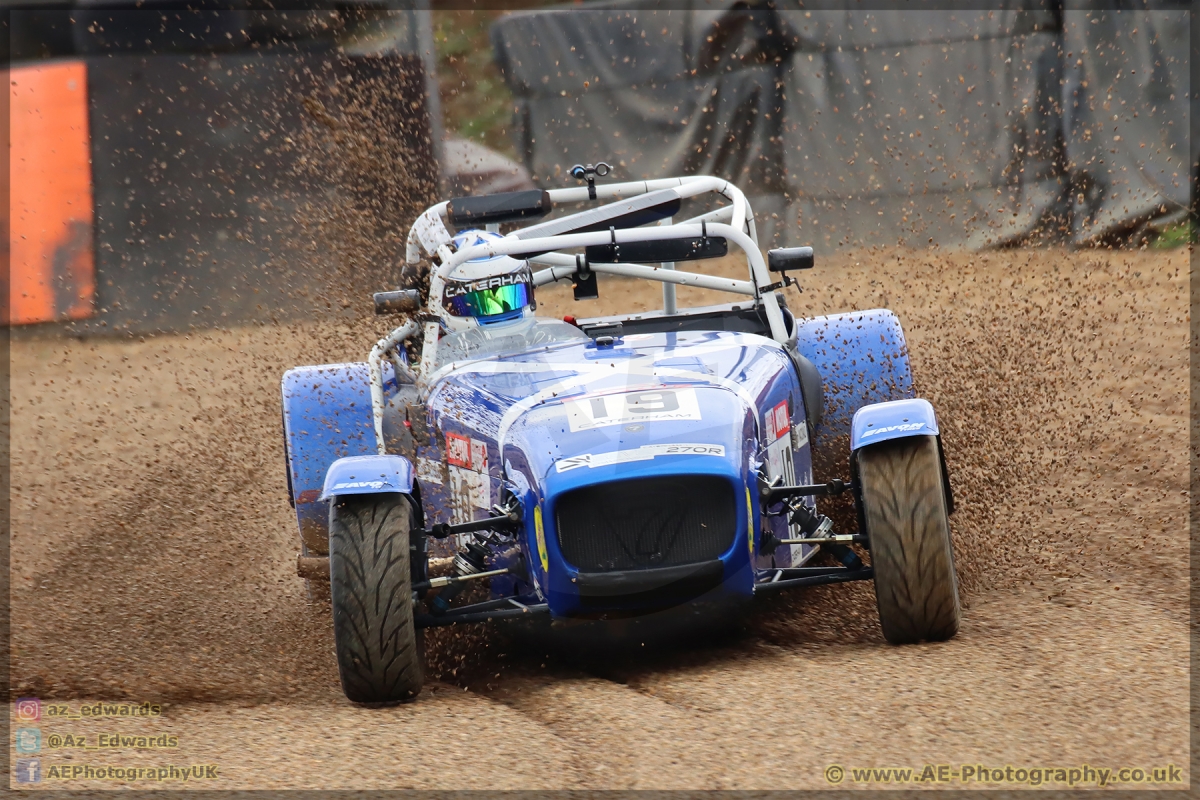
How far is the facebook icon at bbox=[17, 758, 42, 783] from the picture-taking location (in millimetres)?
3645

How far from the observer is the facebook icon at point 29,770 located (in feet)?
12.0

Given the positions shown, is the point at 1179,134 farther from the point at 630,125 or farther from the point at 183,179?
the point at 183,179

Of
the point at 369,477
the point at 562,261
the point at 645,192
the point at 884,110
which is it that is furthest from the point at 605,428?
the point at 884,110

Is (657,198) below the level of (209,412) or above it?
above

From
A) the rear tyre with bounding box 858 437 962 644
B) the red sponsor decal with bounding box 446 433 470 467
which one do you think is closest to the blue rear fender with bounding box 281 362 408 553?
the red sponsor decal with bounding box 446 433 470 467

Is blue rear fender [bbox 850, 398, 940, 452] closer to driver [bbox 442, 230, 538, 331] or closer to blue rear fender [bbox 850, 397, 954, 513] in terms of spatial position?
blue rear fender [bbox 850, 397, 954, 513]

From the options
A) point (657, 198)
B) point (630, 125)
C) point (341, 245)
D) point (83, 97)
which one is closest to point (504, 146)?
point (630, 125)

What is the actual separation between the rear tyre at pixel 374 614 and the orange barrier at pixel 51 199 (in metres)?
8.73

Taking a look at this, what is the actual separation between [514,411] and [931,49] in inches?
329

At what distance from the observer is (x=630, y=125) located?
12922 millimetres

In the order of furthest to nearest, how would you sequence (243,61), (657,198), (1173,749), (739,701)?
(243,61)
(657,198)
(739,701)
(1173,749)

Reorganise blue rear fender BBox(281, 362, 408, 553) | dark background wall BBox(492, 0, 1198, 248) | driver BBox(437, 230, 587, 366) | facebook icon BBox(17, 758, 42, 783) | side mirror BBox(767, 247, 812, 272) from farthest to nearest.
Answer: dark background wall BBox(492, 0, 1198, 248)
blue rear fender BBox(281, 362, 408, 553)
side mirror BBox(767, 247, 812, 272)
driver BBox(437, 230, 587, 366)
facebook icon BBox(17, 758, 42, 783)

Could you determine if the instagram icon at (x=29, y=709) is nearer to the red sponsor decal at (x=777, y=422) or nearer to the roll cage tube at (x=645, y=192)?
the roll cage tube at (x=645, y=192)

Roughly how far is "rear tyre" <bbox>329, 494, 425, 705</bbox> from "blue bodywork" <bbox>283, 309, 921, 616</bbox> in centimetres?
22
